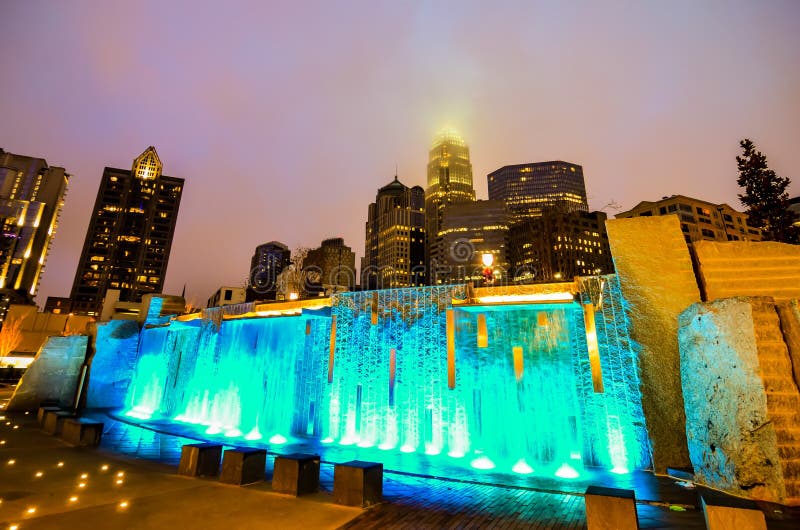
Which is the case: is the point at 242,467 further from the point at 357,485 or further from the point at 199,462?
the point at 357,485

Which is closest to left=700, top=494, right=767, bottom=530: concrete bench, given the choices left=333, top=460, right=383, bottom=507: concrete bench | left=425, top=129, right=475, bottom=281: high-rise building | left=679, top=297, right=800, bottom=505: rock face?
left=679, top=297, right=800, bottom=505: rock face

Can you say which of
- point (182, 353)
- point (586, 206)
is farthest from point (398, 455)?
point (586, 206)

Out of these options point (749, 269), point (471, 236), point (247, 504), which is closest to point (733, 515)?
point (247, 504)

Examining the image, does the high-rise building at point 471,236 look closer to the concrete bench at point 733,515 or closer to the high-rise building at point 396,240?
the high-rise building at point 396,240

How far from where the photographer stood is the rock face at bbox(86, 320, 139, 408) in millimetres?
19250

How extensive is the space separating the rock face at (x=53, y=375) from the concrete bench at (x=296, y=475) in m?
18.1

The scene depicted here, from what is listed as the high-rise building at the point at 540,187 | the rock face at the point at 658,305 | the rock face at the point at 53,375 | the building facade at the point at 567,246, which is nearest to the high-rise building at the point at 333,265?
the building facade at the point at 567,246

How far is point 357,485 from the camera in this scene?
580 cm

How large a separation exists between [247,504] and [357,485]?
1771 mm

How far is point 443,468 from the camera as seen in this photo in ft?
28.1

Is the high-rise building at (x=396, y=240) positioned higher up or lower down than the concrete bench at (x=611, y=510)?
higher up

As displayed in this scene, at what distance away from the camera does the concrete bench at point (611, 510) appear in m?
4.30

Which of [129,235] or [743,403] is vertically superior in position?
[129,235]

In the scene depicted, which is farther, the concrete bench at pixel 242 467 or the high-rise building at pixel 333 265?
the high-rise building at pixel 333 265
